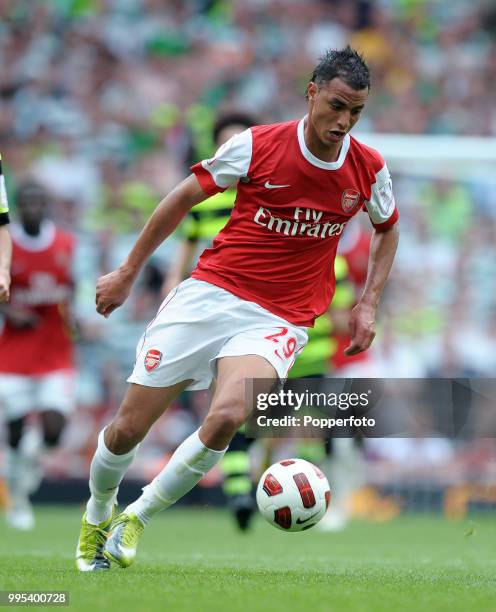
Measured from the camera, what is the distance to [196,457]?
5586 mm

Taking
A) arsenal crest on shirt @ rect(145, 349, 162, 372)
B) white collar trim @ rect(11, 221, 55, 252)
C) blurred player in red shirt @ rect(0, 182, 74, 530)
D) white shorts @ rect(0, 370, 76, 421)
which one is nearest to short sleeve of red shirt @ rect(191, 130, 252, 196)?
arsenal crest on shirt @ rect(145, 349, 162, 372)

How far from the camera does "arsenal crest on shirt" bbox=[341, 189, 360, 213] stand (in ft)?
19.3

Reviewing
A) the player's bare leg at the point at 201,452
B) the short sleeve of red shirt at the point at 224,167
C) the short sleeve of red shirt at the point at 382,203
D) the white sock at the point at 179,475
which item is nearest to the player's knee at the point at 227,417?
the player's bare leg at the point at 201,452

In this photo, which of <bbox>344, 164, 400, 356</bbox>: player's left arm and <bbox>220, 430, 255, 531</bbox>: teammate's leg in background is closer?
<bbox>344, 164, 400, 356</bbox>: player's left arm

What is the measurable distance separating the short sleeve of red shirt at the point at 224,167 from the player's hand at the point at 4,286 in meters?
1.16

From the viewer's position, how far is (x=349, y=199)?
5.89m

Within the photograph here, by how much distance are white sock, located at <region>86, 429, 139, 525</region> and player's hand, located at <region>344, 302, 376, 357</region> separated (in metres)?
1.12

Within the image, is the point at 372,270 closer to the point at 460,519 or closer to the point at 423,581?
the point at 423,581

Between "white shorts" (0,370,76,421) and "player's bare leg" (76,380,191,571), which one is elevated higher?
"player's bare leg" (76,380,191,571)

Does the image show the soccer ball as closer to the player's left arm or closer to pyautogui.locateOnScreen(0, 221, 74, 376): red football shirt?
the player's left arm

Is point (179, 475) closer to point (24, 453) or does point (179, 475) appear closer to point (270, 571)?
point (270, 571)

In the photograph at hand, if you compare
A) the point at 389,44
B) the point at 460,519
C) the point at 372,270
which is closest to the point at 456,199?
the point at 389,44
